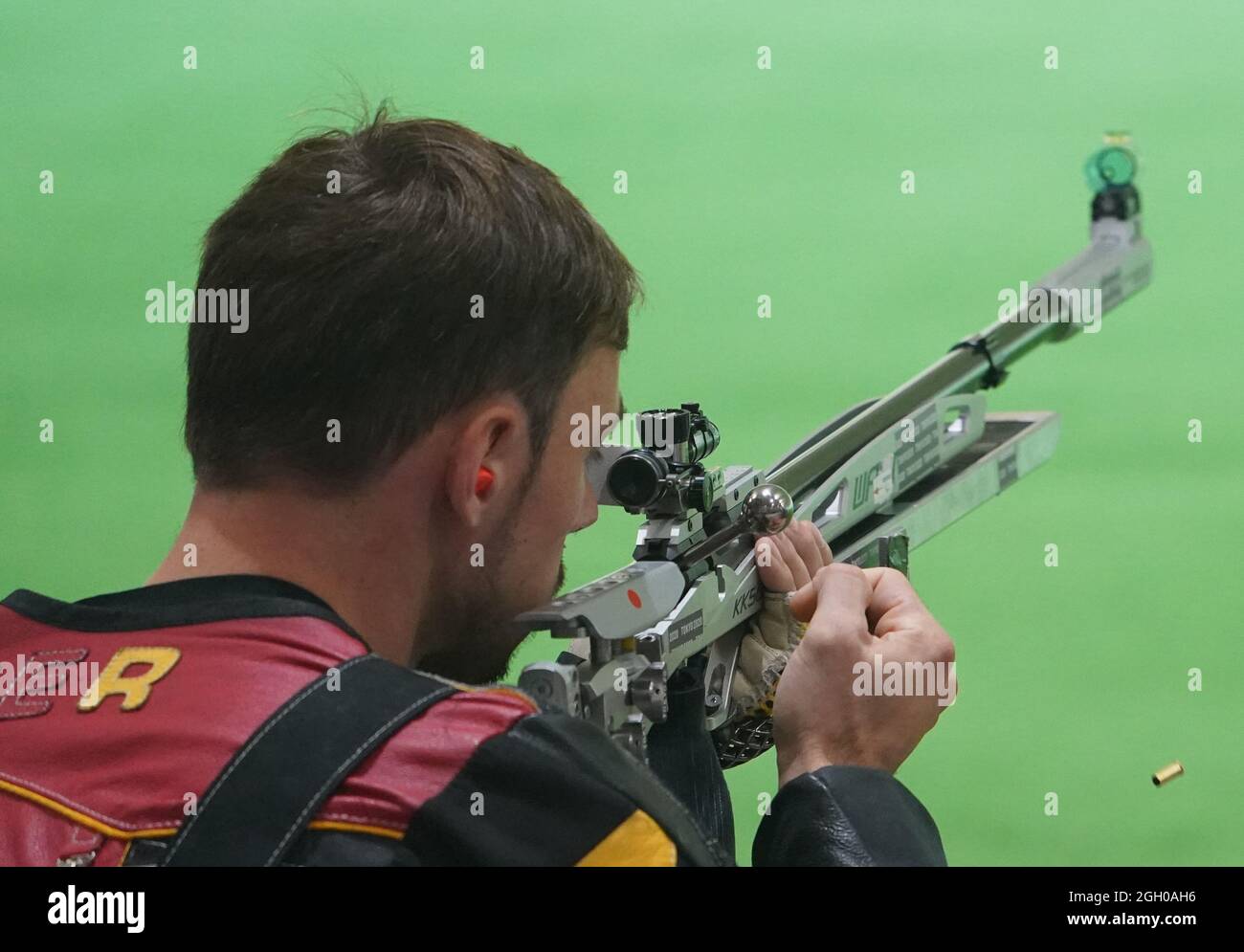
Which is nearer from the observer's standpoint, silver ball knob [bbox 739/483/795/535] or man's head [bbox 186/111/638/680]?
man's head [bbox 186/111/638/680]

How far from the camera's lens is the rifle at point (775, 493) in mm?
990

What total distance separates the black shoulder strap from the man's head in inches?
5.8

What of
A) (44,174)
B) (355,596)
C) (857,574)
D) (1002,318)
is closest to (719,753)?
(857,574)

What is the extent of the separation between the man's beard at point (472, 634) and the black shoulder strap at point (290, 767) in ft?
0.58

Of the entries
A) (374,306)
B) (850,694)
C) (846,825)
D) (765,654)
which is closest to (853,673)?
(850,694)

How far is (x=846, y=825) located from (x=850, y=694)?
0.44ft

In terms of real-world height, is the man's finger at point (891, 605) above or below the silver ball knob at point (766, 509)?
below

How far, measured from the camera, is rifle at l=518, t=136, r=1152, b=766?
3.25ft

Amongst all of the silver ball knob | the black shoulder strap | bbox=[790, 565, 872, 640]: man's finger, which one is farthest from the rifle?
the black shoulder strap

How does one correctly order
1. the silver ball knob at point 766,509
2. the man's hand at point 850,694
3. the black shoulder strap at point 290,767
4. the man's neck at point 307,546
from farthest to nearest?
1. the silver ball knob at point 766,509
2. the man's hand at point 850,694
3. the man's neck at point 307,546
4. the black shoulder strap at point 290,767

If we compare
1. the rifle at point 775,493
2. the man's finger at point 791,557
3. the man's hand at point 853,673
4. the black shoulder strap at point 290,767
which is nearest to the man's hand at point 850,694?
the man's hand at point 853,673

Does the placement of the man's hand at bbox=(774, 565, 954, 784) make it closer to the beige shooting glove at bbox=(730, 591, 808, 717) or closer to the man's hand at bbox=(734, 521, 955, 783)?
the man's hand at bbox=(734, 521, 955, 783)

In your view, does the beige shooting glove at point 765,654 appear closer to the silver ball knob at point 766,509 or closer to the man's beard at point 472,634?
the silver ball knob at point 766,509

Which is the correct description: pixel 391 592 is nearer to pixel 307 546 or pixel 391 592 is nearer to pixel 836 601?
pixel 307 546
